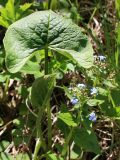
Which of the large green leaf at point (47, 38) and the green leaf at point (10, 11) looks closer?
the large green leaf at point (47, 38)

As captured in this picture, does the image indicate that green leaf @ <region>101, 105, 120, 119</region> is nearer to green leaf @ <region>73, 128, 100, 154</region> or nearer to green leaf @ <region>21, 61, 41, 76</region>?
green leaf @ <region>73, 128, 100, 154</region>

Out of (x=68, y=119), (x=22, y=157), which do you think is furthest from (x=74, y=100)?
(x=22, y=157)

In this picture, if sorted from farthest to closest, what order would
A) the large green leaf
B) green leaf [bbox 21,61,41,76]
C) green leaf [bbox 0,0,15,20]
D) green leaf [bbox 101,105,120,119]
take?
green leaf [bbox 0,0,15,20] → green leaf [bbox 21,61,41,76] → green leaf [bbox 101,105,120,119] → the large green leaf

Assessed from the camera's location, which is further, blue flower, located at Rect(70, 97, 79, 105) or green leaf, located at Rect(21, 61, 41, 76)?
green leaf, located at Rect(21, 61, 41, 76)

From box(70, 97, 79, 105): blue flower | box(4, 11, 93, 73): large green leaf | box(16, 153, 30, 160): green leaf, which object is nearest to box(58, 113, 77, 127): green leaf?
box(70, 97, 79, 105): blue flower

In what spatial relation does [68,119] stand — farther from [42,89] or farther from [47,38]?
[47,38]

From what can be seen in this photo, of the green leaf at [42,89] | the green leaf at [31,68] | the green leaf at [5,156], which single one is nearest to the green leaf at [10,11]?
the green leaf at [31,68]

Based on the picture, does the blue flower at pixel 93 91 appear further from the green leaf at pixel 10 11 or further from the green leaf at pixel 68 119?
the green leaf at pixel 10 11
